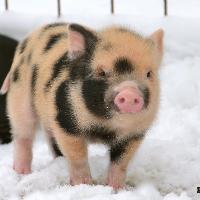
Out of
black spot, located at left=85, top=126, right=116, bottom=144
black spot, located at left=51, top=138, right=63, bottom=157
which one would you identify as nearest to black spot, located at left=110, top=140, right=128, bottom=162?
black spot, located at left=85, top=126, right=116, bottom=144

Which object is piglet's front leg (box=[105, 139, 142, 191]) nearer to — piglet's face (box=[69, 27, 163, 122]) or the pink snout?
piglet's face (box=[69, 27, 163, 122])

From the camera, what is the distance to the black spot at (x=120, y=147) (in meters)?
2.40

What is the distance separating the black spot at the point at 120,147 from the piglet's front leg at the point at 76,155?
0.62 feet

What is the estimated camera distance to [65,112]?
229cm

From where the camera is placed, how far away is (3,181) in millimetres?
2588

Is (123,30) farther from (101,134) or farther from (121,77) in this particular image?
(101,134)

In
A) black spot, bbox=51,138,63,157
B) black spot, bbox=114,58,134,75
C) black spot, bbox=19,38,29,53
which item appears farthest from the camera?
black spot, bbox=51,138,63,157

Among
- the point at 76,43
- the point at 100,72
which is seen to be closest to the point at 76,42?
the point at 76,43

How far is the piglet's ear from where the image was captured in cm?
223

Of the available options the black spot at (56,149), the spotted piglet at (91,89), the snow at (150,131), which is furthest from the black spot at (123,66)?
the black spot at (56,149)

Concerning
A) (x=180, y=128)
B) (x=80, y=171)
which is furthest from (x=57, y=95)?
(x=180, y=128)

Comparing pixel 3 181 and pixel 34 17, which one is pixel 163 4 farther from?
pixel 3 181

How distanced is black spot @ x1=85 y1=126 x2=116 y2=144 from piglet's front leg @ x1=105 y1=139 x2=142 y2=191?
5.2 inches

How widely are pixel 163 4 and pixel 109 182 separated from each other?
2.87 meters
